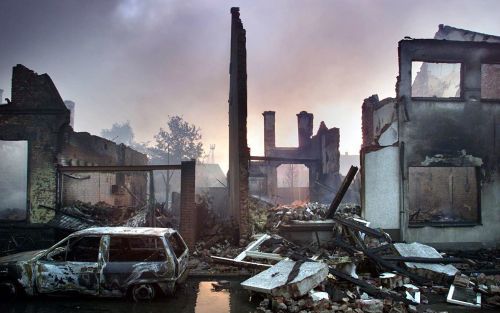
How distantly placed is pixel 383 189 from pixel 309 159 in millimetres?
13824

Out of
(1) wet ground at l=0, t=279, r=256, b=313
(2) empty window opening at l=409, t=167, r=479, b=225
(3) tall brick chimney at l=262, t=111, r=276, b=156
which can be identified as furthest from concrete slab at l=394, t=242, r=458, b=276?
(3) tall brick chimney at l=262, t=111, r=276, b=156

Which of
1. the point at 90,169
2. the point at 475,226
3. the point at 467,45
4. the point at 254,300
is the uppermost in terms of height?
the point at 467,45

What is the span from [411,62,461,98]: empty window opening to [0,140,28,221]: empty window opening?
26.3 metres

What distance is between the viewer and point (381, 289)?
755cm

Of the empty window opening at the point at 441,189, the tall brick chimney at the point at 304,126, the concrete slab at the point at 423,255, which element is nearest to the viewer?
the concrete slab at the point at 423,255

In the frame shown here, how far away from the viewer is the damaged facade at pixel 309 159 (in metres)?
23.8

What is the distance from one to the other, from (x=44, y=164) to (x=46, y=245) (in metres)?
2.85

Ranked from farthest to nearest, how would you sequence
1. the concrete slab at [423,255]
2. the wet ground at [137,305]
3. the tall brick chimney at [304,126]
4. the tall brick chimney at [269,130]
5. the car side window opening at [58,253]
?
the tall brick chimney at [269,130] < the tall brick chimney at [304,126] < the concrete slab at [423,255] < the car side window opening at [58,253] < the wet ground at [137,305]

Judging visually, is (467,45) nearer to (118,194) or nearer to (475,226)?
(475,226)

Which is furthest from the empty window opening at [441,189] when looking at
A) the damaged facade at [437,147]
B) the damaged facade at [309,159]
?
the damaged facade at [437,147]

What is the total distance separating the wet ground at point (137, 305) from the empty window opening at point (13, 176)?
17149 millimetres

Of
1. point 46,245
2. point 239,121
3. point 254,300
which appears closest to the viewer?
point 254,300

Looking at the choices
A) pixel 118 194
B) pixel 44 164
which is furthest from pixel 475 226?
pixel 118 194

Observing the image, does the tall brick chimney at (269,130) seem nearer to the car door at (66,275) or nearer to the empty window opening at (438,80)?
the empty window opening at (438,80)
